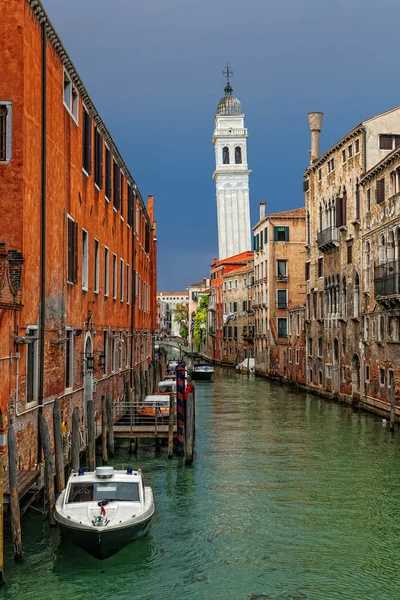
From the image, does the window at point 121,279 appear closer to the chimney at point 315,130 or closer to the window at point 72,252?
the window at point 72,252

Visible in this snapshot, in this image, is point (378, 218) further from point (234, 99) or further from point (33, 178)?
point (234, 99)

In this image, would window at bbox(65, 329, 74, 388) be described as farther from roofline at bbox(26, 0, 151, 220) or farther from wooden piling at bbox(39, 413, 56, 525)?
roofline at bbox(26, 0, 151, 220)

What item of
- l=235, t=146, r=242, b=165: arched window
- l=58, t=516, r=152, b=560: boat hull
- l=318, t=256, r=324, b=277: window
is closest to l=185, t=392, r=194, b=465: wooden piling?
l=58, t=516, r=152, b=560: boat hull

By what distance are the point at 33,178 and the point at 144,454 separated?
9.70 meters

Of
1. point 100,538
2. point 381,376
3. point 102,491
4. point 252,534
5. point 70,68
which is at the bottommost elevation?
point 252,534

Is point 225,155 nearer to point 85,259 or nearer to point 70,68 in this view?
point 85,259

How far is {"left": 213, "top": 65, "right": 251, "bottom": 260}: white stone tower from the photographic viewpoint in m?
110

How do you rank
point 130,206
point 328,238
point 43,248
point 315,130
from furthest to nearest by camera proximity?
point 315,130, point 328,238, point 130,206, point 43,248

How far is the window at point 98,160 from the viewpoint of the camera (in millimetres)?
21808

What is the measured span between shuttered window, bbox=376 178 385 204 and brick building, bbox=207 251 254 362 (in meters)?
45.5

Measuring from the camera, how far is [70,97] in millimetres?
18203

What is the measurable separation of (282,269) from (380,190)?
28036mm

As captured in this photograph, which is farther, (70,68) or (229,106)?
(229,106)

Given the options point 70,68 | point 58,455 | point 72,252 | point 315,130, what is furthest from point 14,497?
point 315,130
